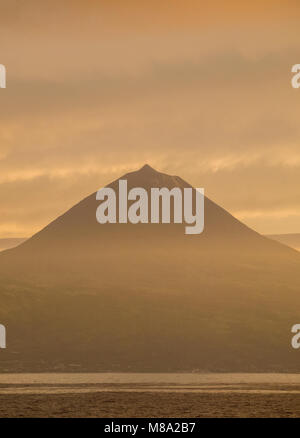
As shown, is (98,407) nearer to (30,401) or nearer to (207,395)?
(30,401)
